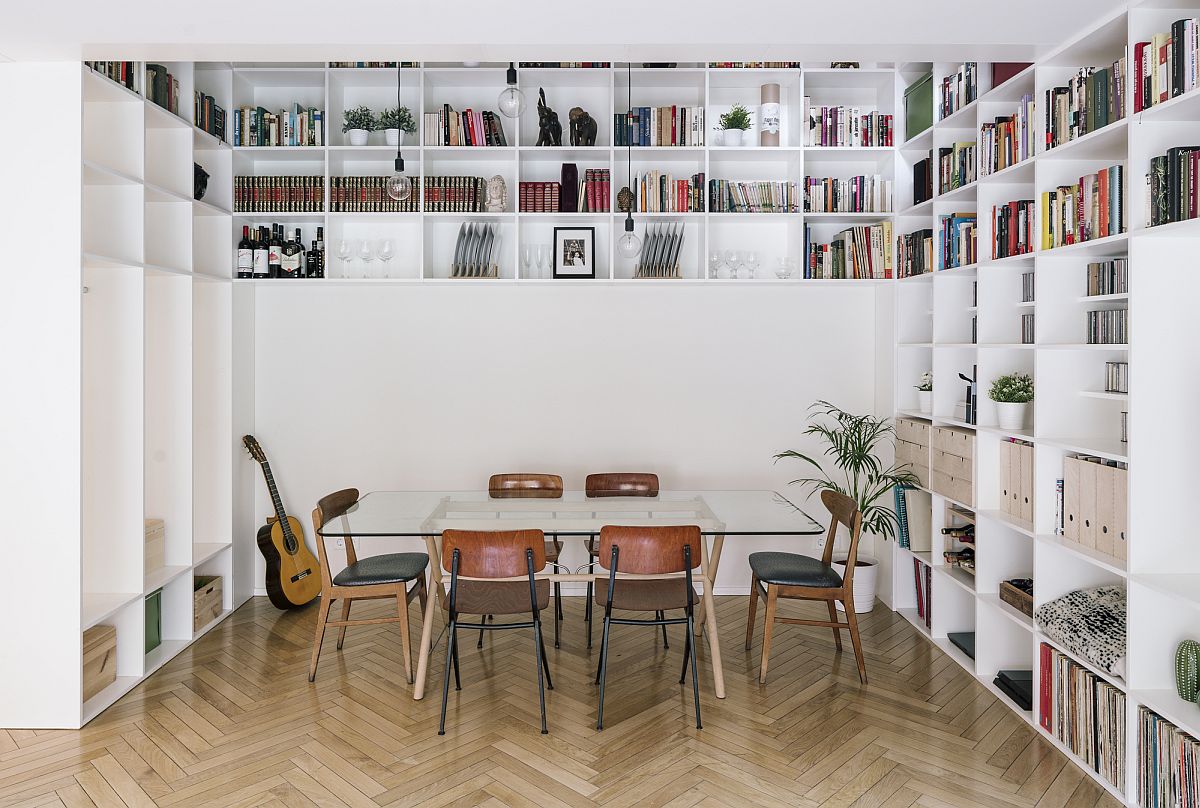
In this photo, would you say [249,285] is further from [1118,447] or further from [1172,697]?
[1172,697]

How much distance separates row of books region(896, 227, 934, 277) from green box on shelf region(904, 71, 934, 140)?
59cm

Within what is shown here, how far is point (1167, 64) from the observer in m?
2.76

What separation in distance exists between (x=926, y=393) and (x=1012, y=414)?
96 centimetres

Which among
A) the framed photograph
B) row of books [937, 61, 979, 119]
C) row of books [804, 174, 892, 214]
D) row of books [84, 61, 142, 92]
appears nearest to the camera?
row of books [84, 61, 142, 92]

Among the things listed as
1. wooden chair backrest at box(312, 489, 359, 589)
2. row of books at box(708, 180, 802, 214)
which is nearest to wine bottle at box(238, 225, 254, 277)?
wooden chair backrest at box(312, 489, 359, 589)

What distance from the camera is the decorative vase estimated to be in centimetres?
387

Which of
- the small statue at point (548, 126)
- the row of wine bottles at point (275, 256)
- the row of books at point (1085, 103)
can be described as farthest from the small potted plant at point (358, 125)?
the row of books at point (1085, 103)

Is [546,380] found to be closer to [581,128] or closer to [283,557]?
[581,128]

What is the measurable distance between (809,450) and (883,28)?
3040 mm

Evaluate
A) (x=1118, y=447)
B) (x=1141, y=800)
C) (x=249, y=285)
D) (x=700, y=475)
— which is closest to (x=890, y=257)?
(x=700, y=475)

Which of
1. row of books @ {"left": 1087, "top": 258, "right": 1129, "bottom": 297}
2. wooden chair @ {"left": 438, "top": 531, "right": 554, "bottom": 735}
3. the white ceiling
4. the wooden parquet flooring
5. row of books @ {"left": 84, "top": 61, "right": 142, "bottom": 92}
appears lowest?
the wooden parquet flooring

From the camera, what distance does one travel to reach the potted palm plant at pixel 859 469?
16.5 ft

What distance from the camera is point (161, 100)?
4.35 m

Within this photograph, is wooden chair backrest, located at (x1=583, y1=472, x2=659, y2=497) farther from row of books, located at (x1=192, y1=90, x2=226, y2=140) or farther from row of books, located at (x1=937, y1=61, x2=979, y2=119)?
row of books, located at (x1=192, y1=90, x2=226, y2=140)
